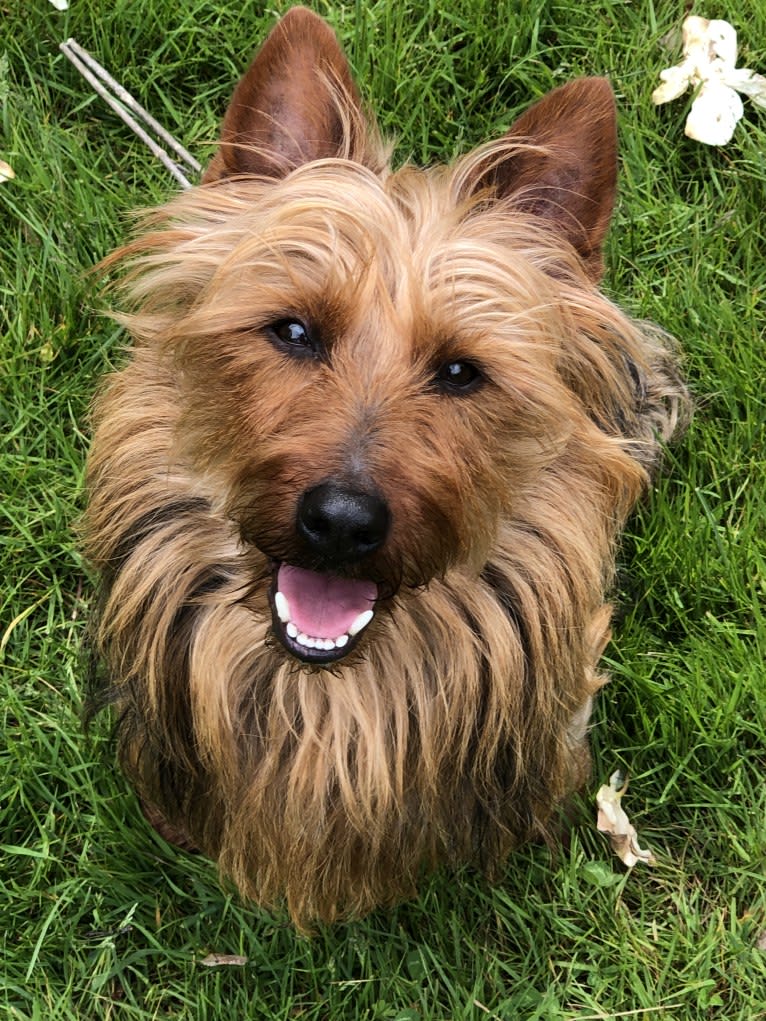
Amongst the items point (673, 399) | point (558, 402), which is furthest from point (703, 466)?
point (558, 402)

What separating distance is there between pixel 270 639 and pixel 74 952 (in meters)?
1.29

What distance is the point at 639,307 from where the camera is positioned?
12.1ft

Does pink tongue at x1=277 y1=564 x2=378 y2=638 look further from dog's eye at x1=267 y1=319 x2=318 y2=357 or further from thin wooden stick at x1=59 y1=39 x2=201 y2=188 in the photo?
thin wooden stick at x1=59 y1=39 x2=201 y2=188

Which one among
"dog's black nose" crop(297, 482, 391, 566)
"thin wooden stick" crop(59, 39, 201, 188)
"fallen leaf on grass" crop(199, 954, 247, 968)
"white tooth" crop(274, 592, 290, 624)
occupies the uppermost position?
"dog's black nose" crop(297, 482, 391, 566)

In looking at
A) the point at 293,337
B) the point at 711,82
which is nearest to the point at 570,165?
Result: the point at 293,337

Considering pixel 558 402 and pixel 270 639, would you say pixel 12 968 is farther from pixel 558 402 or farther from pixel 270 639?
pixel 558 402

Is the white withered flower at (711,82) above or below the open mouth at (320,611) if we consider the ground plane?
above

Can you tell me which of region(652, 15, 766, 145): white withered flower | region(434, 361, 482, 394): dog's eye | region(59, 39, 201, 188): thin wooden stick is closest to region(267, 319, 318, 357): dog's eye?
region(434, 361, 482, 394): dog's eye

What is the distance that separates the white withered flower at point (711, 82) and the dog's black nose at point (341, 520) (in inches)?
95.3

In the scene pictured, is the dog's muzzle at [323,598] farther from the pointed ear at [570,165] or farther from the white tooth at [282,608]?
the pointed ear at [570,165]

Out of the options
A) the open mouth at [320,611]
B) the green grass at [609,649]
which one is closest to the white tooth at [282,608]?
the open mouth at [320,611]

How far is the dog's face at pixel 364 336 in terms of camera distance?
2.05 meters

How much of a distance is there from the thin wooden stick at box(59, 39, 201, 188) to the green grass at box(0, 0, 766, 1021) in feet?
0.24

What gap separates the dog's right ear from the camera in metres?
2.25
